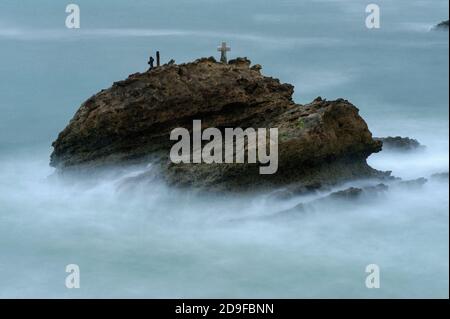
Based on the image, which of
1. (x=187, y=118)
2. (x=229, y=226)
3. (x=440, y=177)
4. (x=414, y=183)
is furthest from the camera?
(x=187, y=118)

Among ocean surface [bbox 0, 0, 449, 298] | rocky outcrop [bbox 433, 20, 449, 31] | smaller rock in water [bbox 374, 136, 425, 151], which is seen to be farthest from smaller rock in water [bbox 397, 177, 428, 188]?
rocky outcrop [bbox 433, 20, 449, 31]

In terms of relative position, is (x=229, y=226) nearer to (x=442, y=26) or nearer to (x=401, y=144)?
(x=401, y=144)

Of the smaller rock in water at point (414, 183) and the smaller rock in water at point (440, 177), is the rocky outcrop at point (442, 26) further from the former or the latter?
the smaller rock in water at point (414, 183)

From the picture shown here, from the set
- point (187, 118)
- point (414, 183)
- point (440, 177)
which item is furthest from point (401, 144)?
point (187, 118)

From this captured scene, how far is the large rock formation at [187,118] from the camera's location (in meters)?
21.4

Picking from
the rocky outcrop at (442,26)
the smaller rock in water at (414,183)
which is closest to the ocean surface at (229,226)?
the smaller rock in water at (414,183)

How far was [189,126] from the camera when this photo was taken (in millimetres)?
23047

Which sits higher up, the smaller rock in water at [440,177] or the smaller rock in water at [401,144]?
the smaller rock in water at [401,144]

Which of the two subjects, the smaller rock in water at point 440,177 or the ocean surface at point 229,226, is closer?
the ocean surface at point 229,226

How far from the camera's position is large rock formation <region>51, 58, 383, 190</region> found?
2144 centimetres

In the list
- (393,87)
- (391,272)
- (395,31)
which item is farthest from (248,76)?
(395,31)

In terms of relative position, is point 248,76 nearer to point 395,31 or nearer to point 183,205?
point 183,205

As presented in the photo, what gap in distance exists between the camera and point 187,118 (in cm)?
2294

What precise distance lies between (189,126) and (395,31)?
2973cm
